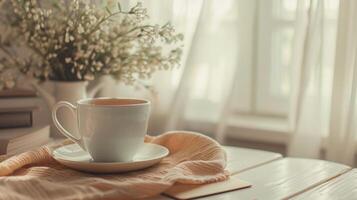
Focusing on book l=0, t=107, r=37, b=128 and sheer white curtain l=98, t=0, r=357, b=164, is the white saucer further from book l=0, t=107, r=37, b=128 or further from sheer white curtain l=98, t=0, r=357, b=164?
sheer white curtain l=98, t=0, r=357, b=164

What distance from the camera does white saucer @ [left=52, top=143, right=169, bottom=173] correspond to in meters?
0.81

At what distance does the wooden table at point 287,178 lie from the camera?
0.78m

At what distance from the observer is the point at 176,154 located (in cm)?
95

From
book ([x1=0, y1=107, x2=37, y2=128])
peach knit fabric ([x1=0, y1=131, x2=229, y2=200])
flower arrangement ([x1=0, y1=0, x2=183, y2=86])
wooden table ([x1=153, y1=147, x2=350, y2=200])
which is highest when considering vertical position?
flower arrangement ([x1=0, y1=0, x2=183, y2=86])

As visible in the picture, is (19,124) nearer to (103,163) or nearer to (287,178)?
(103,163)

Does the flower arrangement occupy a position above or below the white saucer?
above

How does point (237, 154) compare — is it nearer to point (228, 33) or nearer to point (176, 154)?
point (176, 154)

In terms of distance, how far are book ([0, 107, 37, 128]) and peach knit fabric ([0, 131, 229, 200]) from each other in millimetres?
205

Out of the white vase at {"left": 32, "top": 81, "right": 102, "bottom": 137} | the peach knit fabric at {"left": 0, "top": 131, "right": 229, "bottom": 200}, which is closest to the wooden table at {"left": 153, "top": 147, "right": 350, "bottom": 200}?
the peach knit fabric at {"left": 0, "top": 131, "right": 229, "bottom": 200}

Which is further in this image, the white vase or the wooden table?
the white vase

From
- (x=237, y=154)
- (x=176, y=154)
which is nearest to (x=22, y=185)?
(x=176, y=154)

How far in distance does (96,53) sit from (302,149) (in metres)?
0.58

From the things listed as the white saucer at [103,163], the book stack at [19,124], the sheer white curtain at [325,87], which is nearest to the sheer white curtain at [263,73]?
the sheer white curtain at [325,87]

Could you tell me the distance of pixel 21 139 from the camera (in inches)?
40.5
